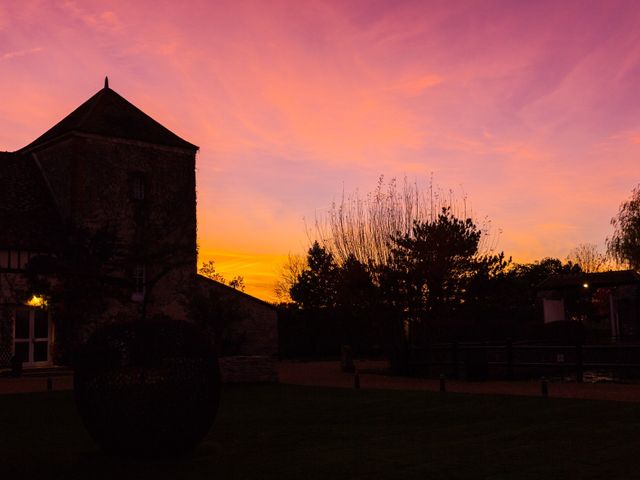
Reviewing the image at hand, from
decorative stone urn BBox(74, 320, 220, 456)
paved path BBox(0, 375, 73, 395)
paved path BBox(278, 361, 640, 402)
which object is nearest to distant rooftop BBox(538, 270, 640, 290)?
paved path BBox(278, 361, 640, 402)

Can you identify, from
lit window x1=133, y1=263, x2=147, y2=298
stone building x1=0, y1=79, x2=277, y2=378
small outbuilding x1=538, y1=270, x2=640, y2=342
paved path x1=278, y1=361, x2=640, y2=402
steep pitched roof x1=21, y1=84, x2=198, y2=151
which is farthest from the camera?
small outbuilding x1=538, y1=270, x2=640, y2=342

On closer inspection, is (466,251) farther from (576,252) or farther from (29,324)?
(576,252)

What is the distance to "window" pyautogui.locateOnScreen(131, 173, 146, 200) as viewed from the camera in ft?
113

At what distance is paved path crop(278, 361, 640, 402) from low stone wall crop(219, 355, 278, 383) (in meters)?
1.01

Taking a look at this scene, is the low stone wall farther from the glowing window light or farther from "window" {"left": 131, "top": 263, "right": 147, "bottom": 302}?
"window" {"left": 131, "top": 263, "right": 147, "bottom": 302}

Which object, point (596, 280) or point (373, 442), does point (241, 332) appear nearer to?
point (596, 280)

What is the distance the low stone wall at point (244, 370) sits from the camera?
2231 cm

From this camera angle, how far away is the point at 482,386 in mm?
Answer: 20125

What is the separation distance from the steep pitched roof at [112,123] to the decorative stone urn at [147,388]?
2479 cm

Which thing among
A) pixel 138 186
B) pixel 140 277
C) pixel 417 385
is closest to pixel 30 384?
pixel 140 277

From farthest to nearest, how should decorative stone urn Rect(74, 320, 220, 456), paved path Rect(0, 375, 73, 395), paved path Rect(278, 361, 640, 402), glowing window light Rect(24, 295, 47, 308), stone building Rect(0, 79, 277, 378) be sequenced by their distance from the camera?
1. glowing window light Rect(24, 295, 47, 308)
2. stone building Rect(0, 79, 277, 378)
3. paved path Rect(0, 375, 73, 395)
4. paved path Rect(278, 361, 640, 402)
5. decorative stone urn Rect(74, 320, 220, 456)

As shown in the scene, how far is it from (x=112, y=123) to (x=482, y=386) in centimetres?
2156

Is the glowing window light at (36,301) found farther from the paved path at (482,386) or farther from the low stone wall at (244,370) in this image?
the low stone wall at (244,370)

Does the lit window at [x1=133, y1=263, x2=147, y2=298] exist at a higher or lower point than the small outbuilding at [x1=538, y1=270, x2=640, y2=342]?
higher
